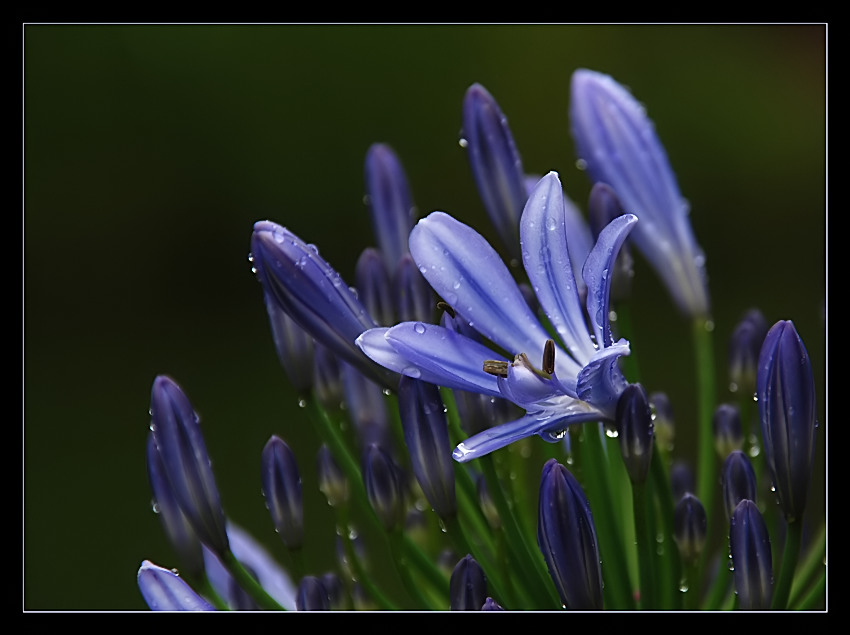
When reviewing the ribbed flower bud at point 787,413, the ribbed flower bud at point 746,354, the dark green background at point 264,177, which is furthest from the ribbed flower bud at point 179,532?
the dark green background at point 264,177

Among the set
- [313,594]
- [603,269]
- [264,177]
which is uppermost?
[264,177]

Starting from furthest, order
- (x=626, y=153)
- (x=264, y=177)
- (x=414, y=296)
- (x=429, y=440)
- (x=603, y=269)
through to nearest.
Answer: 1. (x=264, y=177)
2. (x=626, y=153)
3. (x=414, y=296)
4. (x=429, y=440)
5. (x=603, y=269)

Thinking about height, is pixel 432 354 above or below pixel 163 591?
above

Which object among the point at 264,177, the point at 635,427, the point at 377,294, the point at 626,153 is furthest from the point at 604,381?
the point at 264,177

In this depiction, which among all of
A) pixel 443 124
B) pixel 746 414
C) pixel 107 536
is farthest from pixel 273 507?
pixel 443 124

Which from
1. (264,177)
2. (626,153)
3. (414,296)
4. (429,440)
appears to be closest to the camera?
(429,440)

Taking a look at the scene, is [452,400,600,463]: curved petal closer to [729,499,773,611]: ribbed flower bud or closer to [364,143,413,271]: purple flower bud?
[729,499,773,611]: ribbed flower bud

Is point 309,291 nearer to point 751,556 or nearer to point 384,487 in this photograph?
point 384,487

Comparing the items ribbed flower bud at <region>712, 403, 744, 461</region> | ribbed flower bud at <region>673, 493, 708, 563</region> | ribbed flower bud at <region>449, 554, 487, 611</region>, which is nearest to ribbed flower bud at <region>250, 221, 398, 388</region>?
ribbed flower bud at <region>449, 554, 487, 611</region>

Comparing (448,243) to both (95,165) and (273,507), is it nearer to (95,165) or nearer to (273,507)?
(273,507)
